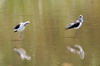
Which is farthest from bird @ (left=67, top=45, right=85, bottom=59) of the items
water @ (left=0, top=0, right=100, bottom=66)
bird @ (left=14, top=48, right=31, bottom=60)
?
bird @ (left=14, top=48, right=31, bottom=60)

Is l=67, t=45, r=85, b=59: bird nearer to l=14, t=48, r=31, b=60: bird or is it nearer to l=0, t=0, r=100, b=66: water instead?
l=0, t=0, r=100, b=66: water

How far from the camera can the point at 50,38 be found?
13.6 m

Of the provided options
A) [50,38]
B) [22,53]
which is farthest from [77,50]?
[50,38]

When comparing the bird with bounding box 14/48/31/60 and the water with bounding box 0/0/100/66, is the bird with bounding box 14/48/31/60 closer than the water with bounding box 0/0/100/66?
No

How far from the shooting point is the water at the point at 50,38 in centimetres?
1091

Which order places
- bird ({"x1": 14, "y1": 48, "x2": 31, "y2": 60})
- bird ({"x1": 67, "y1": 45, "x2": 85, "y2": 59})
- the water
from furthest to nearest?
bird ({"x1": 67, "y1": 45, "x2": 85, "y2": 59}) → bird ({"x1": 14, "y1": 48, "x2": 31, "y2": 60}) → the water

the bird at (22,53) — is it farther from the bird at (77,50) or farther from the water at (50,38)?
the bird at (77,50)

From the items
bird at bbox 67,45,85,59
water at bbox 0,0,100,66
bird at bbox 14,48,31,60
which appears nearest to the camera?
water at bbox 0,0,100,66

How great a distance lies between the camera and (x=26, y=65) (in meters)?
10.5

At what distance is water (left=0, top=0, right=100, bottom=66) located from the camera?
10914mm

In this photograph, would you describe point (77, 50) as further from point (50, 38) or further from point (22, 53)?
point (50, 38)

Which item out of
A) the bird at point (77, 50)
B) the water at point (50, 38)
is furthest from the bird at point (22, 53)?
the bird at point (77, 50)

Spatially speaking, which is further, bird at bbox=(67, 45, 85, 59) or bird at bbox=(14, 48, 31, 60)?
bird at bbox=(67, 45, 85, 59)

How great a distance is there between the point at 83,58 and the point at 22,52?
173 centimetres
